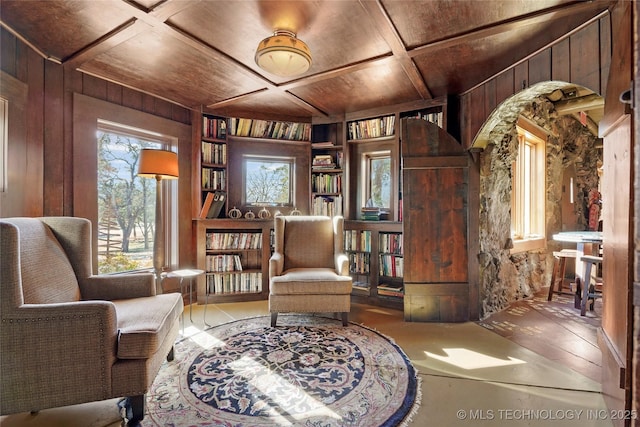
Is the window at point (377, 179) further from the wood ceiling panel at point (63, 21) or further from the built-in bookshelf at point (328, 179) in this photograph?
the wood ceiling panel at point (63, 21)

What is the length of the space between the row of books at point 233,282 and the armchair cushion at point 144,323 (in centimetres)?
154

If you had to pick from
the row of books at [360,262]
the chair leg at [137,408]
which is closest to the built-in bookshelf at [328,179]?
the row of books at [360,262]

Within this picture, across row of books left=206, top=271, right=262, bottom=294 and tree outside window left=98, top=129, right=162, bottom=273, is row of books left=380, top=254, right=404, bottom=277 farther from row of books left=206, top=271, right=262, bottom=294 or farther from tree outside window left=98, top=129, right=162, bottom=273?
tree outside window left=98, top=129, right=162, bottom=273

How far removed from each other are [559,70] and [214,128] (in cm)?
328

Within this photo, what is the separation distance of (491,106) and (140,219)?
139 inches

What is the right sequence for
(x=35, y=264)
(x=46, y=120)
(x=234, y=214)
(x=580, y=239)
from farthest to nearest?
(x=234, y=214), (x=580, y=239), (x=46, y=120), (x=35, y=264)

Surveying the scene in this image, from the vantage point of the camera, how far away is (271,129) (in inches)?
151

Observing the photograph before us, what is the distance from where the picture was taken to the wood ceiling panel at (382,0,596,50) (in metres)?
1.72

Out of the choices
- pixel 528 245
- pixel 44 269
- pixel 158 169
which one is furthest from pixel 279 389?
pixel 528 245

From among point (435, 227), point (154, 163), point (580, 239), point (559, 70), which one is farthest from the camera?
point (435, 227)

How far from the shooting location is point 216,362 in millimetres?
2047

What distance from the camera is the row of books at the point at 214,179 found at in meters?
3.61

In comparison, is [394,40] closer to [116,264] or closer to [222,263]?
[222,263]

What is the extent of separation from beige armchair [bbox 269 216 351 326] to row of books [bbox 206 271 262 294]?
673 millimetres
